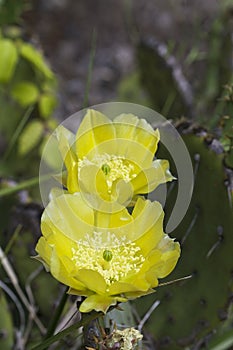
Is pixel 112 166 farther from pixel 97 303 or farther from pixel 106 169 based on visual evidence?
pixel 97 303

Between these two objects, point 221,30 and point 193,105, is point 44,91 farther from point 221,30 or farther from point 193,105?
point 221,30

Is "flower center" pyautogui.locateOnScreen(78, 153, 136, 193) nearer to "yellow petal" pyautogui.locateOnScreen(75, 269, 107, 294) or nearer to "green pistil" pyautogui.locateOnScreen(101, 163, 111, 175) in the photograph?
"green pistil" pyautogui.locateOnScreen(101, 163, 111, 175)

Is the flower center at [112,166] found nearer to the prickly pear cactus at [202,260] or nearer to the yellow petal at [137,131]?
the yellow petal at [137,131]

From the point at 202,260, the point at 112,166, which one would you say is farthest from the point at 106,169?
the point at 202,260

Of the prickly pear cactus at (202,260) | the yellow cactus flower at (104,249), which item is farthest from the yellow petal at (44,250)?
the prickly pear cactus at (202,260)

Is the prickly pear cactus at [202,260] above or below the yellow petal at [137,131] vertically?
below

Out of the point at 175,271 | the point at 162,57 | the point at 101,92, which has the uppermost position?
the point at 162,57

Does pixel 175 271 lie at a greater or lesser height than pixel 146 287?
lesser

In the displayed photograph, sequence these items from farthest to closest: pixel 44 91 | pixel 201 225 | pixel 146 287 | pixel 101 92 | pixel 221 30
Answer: pixel 101 92 → pixel 221 30 → pixel 44 91 → pixel 201 225 → pixel 146 287

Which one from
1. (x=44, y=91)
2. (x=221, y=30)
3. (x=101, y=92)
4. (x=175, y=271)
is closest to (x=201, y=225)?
(x=175, y=271)

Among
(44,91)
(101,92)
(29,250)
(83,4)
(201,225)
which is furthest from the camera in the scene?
(83,4)
